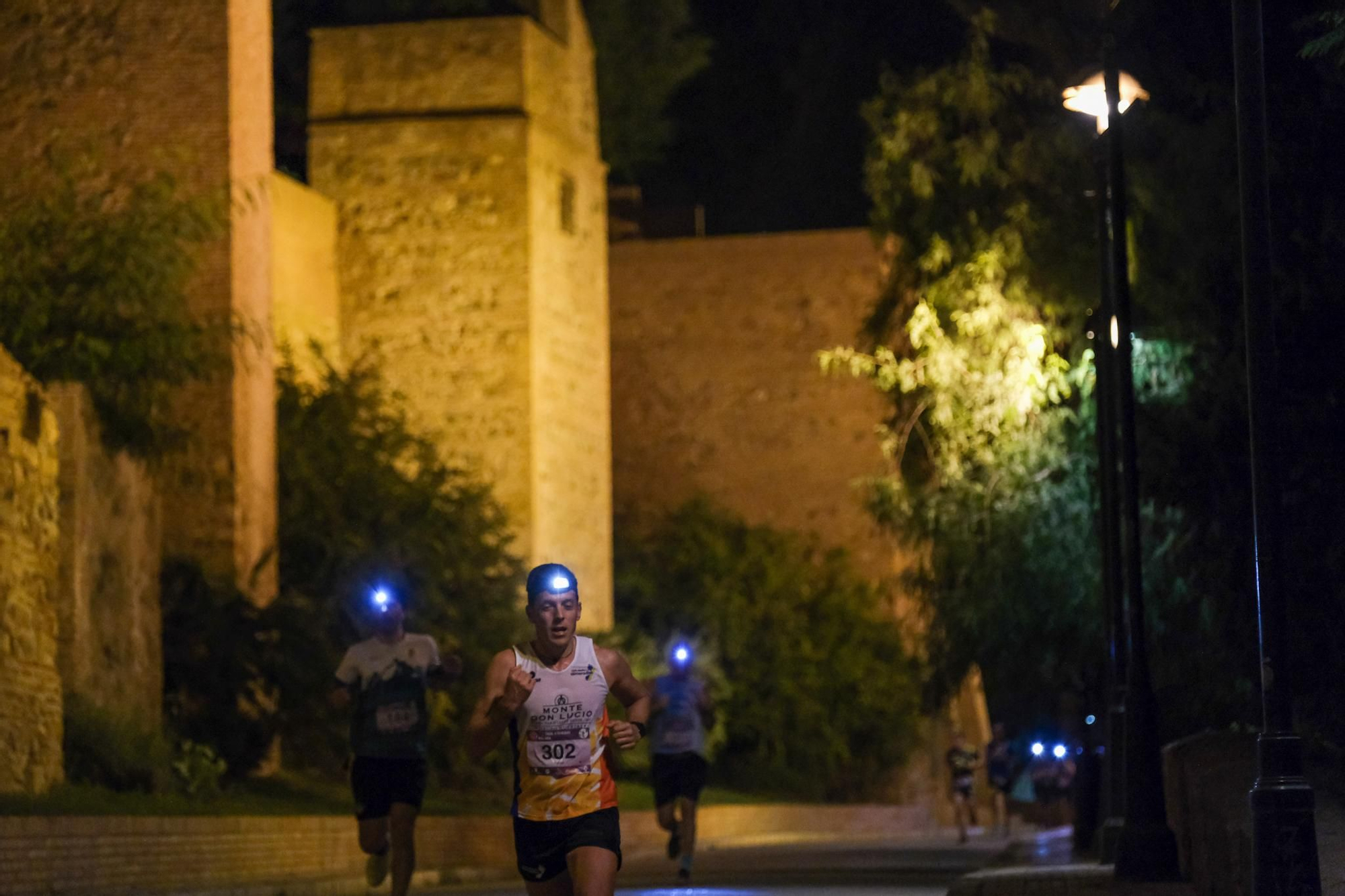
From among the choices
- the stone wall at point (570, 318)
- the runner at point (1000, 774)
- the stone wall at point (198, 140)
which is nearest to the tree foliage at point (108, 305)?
the stone wall at point (198, 140)

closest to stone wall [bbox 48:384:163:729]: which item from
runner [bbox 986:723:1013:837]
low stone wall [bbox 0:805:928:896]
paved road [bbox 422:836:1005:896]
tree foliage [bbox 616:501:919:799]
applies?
low stone wall [bbox 0:805:928:896]

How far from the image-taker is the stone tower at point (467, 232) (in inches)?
1304

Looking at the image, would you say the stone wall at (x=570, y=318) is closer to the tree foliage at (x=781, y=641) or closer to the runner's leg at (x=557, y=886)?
the tree foliage at (x=781, y=641)

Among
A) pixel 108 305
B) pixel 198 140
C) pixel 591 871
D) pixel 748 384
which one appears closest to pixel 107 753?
pixel 108 305

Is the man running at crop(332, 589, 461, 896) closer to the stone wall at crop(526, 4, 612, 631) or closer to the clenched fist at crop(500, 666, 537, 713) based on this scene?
the clenched fist at crop(500, 666, 537, 713)

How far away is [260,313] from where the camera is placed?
25406 mm

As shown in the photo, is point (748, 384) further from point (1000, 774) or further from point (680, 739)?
point (680, 739)

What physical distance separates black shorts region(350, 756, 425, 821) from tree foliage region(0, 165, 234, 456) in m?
8.08

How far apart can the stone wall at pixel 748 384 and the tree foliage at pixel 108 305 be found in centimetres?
1993

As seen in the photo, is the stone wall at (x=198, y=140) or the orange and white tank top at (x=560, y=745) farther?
the stone wall at (x=198, y=140)

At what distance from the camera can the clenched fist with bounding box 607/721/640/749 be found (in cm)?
858

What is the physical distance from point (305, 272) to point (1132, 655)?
20.4 metres

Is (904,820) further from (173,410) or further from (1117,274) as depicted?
(1117,274)

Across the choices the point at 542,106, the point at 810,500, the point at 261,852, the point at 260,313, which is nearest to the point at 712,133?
the point at 810,500
